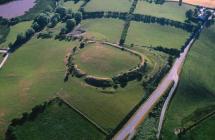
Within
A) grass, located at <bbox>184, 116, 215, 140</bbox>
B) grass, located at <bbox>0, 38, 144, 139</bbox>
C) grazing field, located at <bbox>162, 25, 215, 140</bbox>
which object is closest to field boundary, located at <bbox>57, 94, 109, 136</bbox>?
grass, located at <bbox>0, 38, 144, 139</bbox>

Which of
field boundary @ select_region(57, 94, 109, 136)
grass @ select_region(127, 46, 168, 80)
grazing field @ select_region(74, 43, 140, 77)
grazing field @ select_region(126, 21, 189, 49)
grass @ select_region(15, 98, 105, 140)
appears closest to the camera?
grass @ select_region(15, 98, 105, 140)

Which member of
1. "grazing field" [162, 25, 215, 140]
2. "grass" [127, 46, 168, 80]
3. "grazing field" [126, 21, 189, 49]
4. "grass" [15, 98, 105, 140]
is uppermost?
"grazing field" [126, 21, 189, 49]

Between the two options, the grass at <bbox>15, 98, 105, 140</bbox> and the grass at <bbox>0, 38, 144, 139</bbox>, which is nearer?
the grass at <bbox>15, 98, 105, 140</bbox>

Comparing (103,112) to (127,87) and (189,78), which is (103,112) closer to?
(127,87)

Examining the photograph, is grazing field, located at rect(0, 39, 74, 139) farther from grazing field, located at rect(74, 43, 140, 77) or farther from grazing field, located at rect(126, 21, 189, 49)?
grazing field, located at rect(126, 21, 189, 49)

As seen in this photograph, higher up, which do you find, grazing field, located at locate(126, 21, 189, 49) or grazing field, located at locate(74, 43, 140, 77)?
grazing field, located at locate(126, 21, 189, 49)

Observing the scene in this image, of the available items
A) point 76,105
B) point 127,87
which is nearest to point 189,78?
point 127,87

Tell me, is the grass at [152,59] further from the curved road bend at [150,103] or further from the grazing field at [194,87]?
the grazing field at [194,87]
